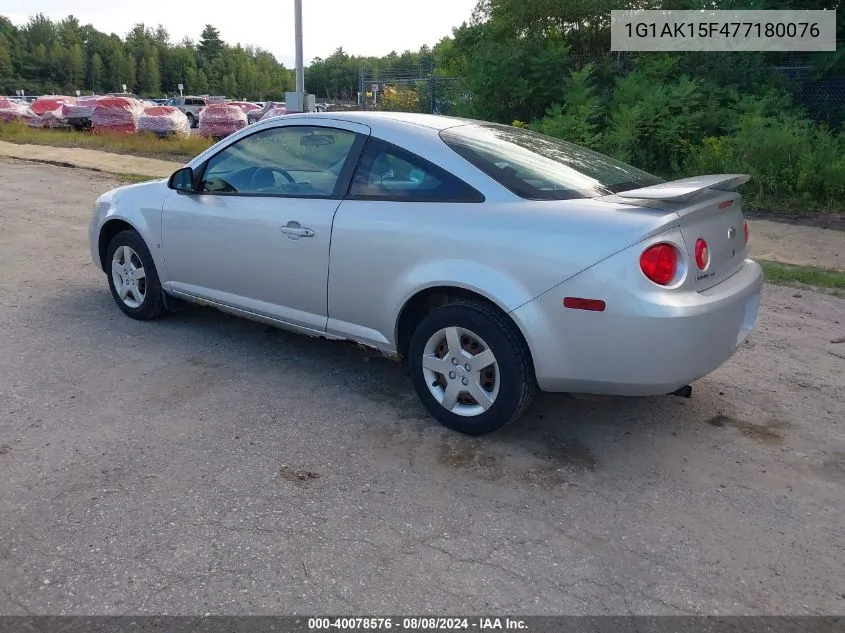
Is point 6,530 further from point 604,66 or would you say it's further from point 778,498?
point 604,66

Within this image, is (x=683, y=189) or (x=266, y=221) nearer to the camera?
(x=683, y=189)

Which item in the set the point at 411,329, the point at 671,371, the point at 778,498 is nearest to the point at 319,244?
the point at 411,329

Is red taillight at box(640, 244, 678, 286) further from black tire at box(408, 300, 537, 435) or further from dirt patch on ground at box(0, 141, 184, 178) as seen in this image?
dirt patch on ground at box(0, 141, 184, 178)

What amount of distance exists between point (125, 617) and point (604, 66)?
52.4ft

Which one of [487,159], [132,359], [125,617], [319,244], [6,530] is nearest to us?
[125,617]

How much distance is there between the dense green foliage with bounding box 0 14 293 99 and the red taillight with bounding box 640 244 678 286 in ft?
392

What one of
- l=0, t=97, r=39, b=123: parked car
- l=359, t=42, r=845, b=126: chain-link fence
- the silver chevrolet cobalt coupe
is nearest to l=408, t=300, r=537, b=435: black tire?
the silver chevrolet cobalt coupe

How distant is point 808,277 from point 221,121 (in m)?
22.1

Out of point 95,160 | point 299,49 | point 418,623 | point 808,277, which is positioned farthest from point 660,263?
point 95,160

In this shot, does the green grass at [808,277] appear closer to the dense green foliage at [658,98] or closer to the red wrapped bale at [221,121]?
the dense green foliage at [658,98]

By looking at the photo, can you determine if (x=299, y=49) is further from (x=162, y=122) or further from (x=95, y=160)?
(x=162, y=122)

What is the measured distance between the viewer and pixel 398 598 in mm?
2645

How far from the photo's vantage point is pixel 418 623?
Result: 2.53 m

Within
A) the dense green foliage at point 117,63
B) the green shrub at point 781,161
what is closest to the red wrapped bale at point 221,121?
the green shrub at point 781,161
